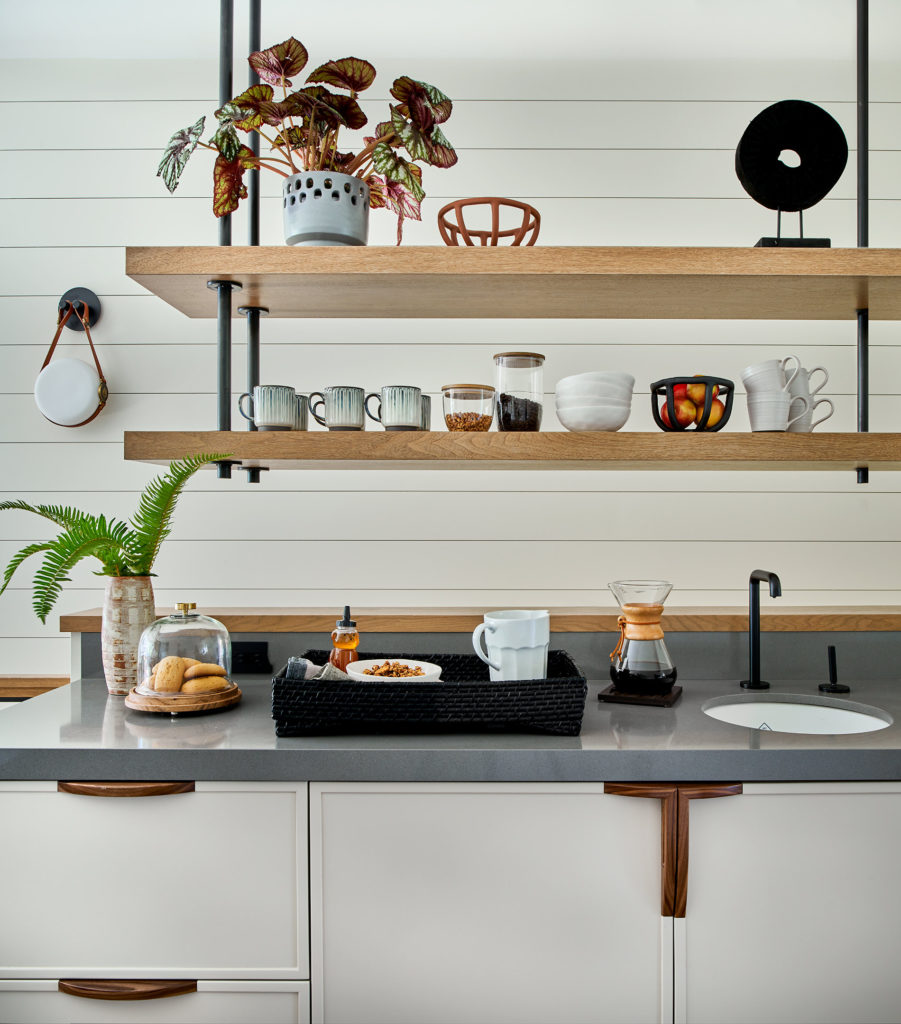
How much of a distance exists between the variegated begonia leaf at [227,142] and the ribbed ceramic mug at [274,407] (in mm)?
477

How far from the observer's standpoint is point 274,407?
1.62m

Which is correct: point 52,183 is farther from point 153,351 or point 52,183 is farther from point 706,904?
point 706,904

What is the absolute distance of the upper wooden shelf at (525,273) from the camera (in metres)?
1.59

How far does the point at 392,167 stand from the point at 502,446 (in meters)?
0.61

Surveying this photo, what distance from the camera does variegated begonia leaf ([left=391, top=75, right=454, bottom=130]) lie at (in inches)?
60.4

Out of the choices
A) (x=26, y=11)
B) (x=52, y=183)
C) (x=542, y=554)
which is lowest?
(x=542, y=554)

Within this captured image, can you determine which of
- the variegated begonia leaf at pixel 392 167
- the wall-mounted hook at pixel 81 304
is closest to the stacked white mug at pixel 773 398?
the variegated begonia leaf at pixel 392 167

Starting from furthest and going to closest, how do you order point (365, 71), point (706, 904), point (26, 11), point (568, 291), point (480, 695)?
point (26, 11)
point (568, 291)
point (365, 71)
point (480, 695)
point (706, 904)

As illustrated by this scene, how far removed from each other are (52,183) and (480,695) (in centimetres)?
179

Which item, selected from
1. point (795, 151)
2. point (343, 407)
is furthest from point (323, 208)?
point (795, 151)

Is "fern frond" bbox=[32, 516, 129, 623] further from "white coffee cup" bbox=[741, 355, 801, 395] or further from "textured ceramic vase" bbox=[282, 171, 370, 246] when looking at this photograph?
"white coffee cup" bbox=[741, 355, 801, 395]

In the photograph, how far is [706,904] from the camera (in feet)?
4.15

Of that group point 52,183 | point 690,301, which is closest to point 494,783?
point 690,301

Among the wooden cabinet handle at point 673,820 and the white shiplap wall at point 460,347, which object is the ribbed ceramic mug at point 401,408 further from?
the wooden cabinet handle at point 673,820
